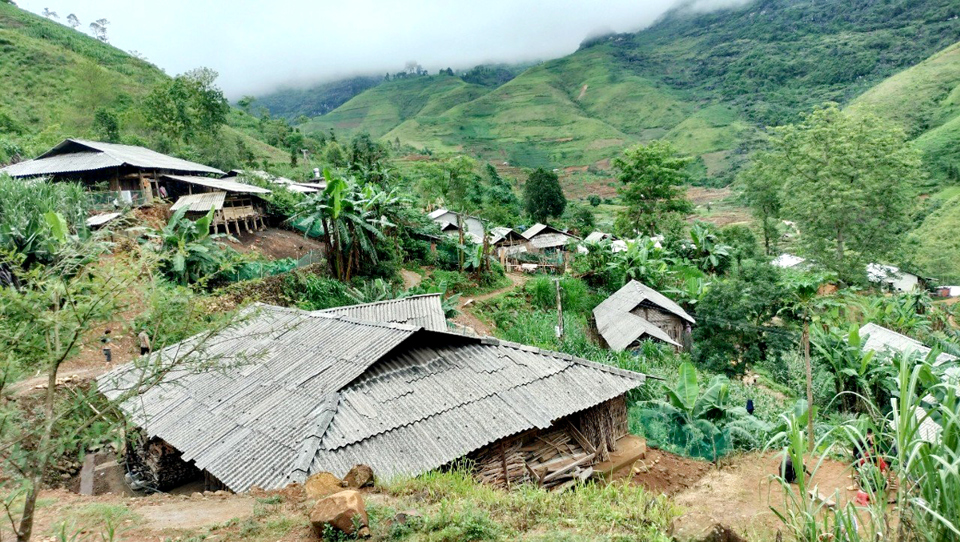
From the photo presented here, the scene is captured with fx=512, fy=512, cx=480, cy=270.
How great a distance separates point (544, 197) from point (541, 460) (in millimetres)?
36040

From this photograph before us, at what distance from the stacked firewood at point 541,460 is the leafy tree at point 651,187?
28755 millimetres

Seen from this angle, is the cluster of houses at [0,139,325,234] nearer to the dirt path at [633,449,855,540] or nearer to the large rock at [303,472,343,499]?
the large rock at [303,472,343,499]

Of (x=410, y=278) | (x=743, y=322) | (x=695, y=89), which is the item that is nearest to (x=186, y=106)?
(x=410, y=278)

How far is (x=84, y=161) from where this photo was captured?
23.4 metres

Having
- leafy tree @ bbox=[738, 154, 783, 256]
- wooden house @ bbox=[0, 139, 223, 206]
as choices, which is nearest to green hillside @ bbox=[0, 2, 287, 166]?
wooden house @ bbox=[0, 139, 223, 206]

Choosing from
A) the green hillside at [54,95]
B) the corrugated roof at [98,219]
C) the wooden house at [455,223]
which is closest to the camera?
the corrugated roof at [98,219]

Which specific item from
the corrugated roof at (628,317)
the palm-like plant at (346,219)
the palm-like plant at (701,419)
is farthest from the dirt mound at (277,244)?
the palm-like plant at (701,419)

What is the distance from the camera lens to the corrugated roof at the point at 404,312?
13.3 m

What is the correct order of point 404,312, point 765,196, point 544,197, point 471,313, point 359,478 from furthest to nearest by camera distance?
point 544,197
point 765,196
point 471,313
point 404,312
point 359,478

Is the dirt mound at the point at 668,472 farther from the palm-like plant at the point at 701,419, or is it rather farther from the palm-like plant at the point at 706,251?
the palm-like plant at the point at 706,251

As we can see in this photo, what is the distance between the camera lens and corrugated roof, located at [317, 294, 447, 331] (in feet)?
43.7

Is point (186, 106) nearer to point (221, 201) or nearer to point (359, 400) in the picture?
point (221, 201)

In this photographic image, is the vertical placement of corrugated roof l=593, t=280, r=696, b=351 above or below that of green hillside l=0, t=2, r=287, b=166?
below

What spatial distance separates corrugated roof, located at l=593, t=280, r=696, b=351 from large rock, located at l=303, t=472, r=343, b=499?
15.4 m
